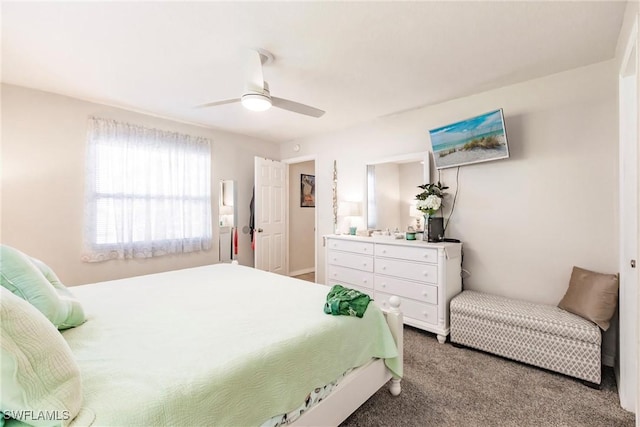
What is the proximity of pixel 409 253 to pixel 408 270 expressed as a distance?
7.1 inches

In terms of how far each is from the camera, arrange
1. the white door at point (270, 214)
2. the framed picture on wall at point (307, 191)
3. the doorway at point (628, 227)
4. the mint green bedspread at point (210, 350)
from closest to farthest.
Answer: the mint green bedspread at point (210, 350)
the doorway at point (628, 227)
the white door at point (270, 214)
the framed picture on wall at point (307, 191)

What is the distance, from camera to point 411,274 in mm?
2996

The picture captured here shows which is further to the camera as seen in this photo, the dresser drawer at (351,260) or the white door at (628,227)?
the dresser drawer at (351,260)

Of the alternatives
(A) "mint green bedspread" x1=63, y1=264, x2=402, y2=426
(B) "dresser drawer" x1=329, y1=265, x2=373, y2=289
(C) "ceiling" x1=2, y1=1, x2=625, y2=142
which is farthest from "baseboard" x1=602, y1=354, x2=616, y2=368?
(C) "ceiling" x1=2, y1=1, x2=625, y2=142

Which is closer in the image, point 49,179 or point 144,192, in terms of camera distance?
point 49,179

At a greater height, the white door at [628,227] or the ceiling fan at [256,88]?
the ceiling fan at [256,88]

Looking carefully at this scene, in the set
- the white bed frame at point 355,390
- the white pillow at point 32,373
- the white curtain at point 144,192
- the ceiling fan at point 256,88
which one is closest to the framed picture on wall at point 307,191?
Result: the white curtain at point 144,192

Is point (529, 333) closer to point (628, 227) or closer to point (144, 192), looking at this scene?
point (628, 227)

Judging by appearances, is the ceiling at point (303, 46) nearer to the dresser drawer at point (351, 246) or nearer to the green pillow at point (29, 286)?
the green pillow at point (29, 286)

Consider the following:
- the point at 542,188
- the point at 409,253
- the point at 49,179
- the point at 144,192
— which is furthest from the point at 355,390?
the point at 49,179

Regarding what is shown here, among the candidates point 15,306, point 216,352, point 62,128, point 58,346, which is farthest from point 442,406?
point 62,128

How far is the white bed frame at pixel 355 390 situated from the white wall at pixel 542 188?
1641 mm

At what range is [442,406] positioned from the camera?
1.86m

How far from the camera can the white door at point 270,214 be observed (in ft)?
14.8
